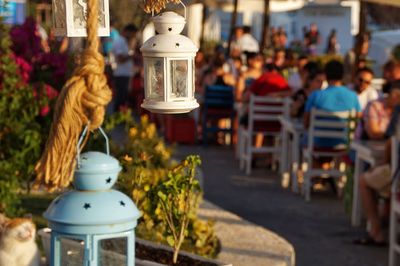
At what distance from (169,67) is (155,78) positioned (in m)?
0.08

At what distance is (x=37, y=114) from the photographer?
328 inches

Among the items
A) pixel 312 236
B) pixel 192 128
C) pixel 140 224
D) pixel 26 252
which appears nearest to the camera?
pixel 26 252

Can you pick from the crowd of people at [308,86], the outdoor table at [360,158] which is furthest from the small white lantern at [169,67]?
the outdoor table at [360,158]

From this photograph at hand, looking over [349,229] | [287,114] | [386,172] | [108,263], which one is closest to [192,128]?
[287,114]

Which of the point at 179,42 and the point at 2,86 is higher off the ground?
the point at 179,42

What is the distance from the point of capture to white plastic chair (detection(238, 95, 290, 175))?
42.0 feet

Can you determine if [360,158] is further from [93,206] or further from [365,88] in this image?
[93,206]

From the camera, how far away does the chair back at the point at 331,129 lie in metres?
10.6

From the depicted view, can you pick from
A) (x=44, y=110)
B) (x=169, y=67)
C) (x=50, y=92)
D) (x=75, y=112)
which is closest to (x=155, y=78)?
(x=169, y=67)

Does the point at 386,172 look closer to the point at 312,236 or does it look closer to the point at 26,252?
the point at 312,236

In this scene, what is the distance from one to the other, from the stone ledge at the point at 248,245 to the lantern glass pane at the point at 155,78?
8.39 ft

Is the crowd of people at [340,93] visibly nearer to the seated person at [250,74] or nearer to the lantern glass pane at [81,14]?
the seated person at [250,74]

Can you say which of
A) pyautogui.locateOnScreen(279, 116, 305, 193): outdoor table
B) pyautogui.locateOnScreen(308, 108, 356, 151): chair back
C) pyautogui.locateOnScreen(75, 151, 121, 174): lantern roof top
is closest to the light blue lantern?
pyautogui.locateOnScreen(75, 151, 121, 174): lantern roof top

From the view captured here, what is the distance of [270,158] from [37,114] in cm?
560
